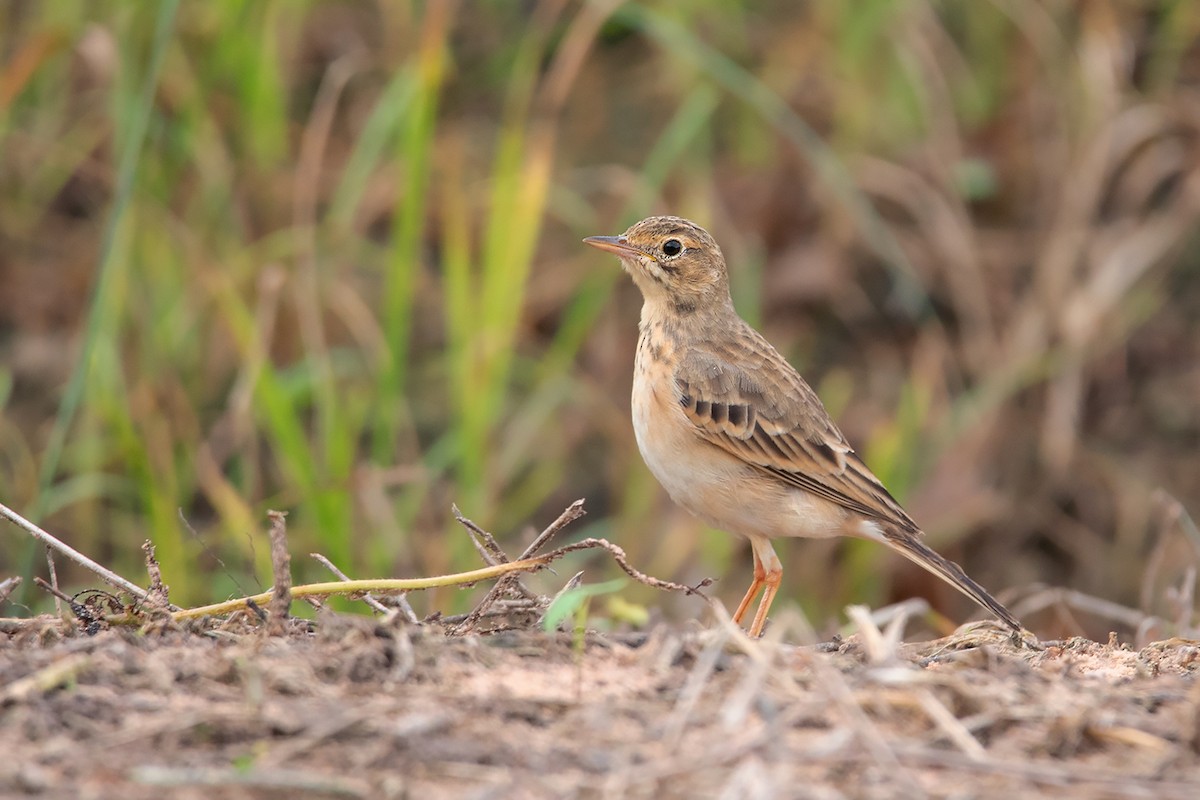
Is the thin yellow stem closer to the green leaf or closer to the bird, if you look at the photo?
the green leaf

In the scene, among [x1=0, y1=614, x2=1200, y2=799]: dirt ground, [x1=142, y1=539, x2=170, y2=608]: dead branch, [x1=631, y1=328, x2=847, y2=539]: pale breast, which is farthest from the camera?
[x1=631, y1=328, x2=847, y2=539]: pale breast

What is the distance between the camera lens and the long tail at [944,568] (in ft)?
16.9

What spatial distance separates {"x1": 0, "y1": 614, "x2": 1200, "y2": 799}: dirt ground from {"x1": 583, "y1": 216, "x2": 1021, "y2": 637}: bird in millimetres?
1699

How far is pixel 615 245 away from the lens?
6.17 metres

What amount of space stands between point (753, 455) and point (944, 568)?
0.78 meters

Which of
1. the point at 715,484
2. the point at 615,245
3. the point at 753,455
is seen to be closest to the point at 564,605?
the point at 715,484

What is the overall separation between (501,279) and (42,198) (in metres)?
2.88

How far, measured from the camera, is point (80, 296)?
27.9 feet

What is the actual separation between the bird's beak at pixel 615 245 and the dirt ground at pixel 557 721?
2.43 metres

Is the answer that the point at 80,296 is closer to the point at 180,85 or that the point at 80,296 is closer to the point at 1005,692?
the point at 180,85

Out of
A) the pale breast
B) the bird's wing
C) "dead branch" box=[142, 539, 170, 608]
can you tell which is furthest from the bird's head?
"dead branch" box=[142, 539, 170, 608]

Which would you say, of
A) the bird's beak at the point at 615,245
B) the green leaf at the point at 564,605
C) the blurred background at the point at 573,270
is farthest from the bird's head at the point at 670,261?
the green leaf at the point at 564,605

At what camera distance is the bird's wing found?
5754 mm

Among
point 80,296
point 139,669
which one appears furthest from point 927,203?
point 139,669
